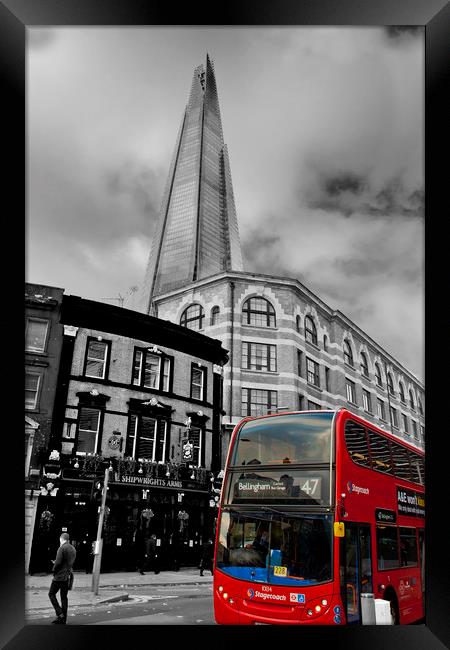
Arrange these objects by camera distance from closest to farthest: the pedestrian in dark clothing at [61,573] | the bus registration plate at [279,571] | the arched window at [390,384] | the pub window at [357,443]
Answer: the bus registration plate at [279,571]
the pub window at [357,443]
the pedestrian in dark clothing at [61,573]
the arched window at [390,384]

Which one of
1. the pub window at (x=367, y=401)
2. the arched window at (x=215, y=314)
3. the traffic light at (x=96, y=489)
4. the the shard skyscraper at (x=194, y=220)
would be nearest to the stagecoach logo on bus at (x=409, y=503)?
the traffic light at (x=96, y=489)

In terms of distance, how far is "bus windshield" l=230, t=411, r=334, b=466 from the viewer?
7.70 m

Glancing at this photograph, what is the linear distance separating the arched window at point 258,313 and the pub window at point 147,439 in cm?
938

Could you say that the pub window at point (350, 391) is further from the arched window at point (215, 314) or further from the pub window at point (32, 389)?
the pub window at point (32, 389)

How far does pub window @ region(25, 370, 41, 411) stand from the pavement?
5813 mm

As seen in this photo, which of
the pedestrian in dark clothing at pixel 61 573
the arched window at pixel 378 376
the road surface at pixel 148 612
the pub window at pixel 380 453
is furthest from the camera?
the arched window at pixel 378 376

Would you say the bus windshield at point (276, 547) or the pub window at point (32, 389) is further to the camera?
the pub window at point (32, 389)

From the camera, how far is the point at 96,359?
20438mm

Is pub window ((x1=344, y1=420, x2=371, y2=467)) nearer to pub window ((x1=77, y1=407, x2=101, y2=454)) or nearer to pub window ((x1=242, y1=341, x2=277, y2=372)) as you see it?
pub window ((x1=77, y1=407, x2=101, y2=454))

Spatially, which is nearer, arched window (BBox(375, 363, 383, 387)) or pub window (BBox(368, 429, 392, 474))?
pub window (BBox(368, 429, 392, 474))

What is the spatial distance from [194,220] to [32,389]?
51277mm

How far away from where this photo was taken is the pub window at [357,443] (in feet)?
26.1

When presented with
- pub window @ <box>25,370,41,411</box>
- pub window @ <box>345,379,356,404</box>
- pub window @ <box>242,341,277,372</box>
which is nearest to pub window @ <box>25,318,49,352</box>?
pub window @ <box>25,370,41,411</box>
